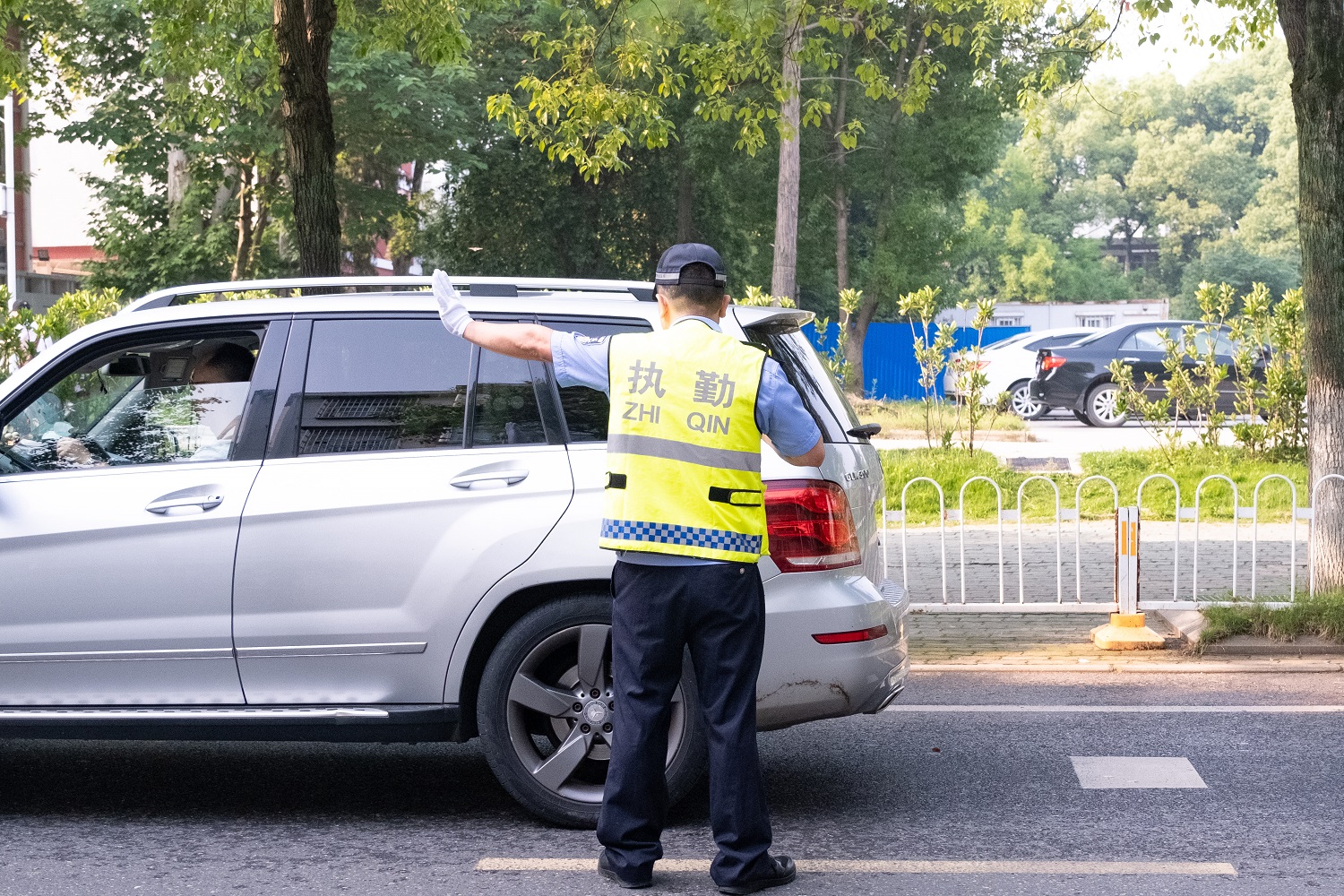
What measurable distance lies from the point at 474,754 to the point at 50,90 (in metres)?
28.4

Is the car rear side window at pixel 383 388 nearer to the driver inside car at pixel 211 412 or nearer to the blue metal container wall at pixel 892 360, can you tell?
the driver inside car at pixel 211 412

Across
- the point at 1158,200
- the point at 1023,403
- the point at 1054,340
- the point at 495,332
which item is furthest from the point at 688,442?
the point at 1158,200

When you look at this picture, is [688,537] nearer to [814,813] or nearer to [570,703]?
[570,703]

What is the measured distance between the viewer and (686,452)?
4336 millimetres

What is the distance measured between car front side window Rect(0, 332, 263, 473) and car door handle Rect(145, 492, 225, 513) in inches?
7.6

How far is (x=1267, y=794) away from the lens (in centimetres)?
556

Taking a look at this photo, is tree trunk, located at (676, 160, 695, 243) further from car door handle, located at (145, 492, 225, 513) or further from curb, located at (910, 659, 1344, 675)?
car door handle, located at (145, 492, 225, 513)

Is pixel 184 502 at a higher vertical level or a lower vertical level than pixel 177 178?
lower

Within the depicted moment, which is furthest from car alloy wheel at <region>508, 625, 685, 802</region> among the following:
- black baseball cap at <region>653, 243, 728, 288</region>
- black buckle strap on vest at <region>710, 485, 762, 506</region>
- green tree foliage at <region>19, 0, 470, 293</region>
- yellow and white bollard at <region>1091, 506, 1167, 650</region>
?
green tree foliage at <region>19, 0, 470, 293</region>

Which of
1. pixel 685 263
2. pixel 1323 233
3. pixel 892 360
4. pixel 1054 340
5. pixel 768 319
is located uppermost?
pixel 892 360

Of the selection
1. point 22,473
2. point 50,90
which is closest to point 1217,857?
point 22,473

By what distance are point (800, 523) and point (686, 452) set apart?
0.74 metres

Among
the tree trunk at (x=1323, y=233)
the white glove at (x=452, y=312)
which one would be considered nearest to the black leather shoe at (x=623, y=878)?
the white glove at (x=452, y=312)

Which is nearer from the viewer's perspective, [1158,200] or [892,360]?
[892,360]
